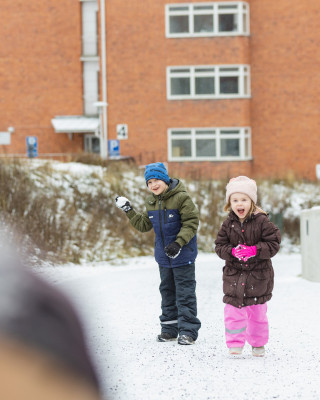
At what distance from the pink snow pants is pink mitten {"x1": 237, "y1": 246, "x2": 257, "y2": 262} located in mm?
355

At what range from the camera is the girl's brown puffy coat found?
640 centimetres

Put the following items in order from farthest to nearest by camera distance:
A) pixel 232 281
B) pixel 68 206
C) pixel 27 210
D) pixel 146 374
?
1. pixel 68 206
2. pixel 27 210
3. pixel 232 281
4. pixel 146 374

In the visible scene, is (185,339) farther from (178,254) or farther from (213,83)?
(213,83)

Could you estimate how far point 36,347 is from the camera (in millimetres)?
698

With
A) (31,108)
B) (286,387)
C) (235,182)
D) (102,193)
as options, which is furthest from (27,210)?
(31,108)

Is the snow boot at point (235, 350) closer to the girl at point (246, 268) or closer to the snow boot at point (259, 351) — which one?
the girl at point (246, 268)

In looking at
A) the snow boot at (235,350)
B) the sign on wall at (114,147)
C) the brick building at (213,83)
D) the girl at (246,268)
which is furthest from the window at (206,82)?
the snow boot at (235,350)

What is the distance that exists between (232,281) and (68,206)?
12196mm

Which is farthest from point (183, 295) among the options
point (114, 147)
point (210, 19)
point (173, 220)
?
point (210, 19)

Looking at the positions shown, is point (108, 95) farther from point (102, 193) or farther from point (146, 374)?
point (146, 374)

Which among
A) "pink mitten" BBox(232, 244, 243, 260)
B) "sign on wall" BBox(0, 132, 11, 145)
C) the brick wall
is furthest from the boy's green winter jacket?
"sign on wall" BBox(0, 132, 11, 145)

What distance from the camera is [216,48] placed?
117ft

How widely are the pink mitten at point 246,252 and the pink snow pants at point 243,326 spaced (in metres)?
0.35

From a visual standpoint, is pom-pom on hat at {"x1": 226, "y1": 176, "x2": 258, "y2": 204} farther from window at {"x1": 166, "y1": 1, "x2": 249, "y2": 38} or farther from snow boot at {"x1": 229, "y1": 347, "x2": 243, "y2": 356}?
window at {"x1": 166, "y1": 1, "x2": 249, "y2": 38}
